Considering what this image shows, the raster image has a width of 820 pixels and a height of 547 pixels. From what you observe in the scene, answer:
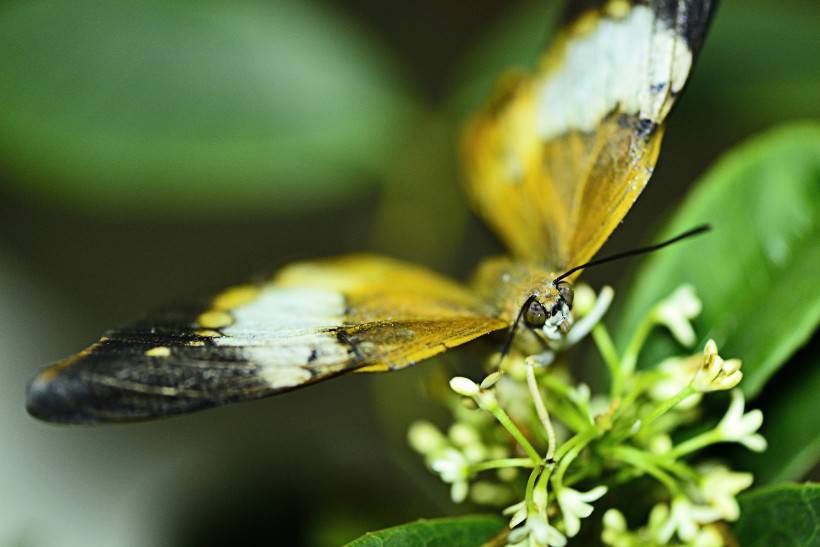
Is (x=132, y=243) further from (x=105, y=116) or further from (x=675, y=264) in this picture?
(x=675, y=264)

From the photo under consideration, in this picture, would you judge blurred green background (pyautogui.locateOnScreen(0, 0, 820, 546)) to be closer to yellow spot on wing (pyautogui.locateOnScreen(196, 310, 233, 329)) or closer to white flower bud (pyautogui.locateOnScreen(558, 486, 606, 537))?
yellow spot on wing (pyautogui.locateOnScreen(196, 310, 233, 329))

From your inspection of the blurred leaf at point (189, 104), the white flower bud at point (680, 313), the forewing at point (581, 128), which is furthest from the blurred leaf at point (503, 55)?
the white flower bud at point (680, 313)

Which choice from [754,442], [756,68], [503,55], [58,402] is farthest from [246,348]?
[756,68]

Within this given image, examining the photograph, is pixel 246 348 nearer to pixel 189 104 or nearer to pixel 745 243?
pixel 745 243

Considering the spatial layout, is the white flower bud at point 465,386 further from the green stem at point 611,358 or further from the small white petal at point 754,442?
the small white petal at point 754,442

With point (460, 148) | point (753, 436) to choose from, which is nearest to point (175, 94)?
point (460, 148)

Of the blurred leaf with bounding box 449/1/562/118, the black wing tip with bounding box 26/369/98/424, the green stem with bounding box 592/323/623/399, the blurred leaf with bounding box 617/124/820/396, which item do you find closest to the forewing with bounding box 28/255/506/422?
the black wing tip with bounding box 26/369/98/424
